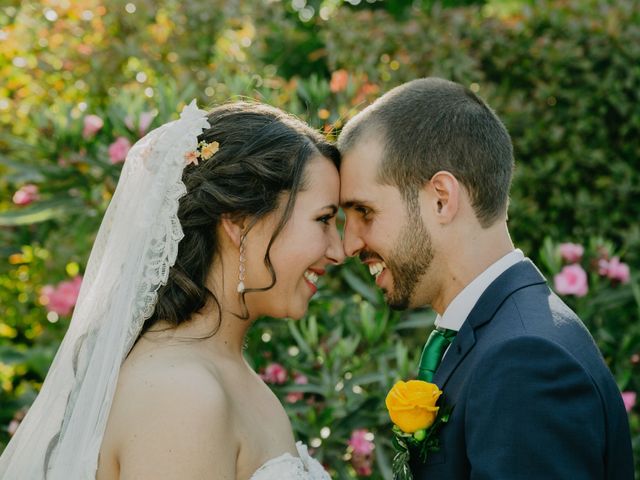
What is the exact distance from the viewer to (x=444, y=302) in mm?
2727

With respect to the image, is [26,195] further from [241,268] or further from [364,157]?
[364,157]

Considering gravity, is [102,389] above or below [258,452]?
above

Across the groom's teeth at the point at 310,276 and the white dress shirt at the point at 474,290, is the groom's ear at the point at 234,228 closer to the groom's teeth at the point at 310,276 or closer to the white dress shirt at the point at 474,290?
the groom's teeth at the point at 310,276

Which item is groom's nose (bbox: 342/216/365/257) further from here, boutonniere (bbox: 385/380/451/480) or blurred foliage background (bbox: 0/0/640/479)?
blurred foliage background (bbox: 0/0/640/479)

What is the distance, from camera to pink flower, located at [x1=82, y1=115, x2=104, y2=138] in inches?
182

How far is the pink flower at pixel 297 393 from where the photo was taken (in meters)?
3.95

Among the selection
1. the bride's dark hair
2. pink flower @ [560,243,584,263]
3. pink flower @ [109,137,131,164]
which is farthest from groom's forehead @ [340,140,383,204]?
pink flower @ [560,243,584,263]

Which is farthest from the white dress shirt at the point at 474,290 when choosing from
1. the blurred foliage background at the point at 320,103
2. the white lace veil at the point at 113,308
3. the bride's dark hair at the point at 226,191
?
the blurred foliage background at the point at 320,103

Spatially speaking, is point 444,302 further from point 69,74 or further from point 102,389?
point 69,74

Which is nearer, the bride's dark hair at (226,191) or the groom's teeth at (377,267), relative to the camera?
the bride's dark hair at (226,191)

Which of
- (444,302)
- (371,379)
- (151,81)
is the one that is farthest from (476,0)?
(444,302)

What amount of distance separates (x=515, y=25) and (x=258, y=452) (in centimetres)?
474

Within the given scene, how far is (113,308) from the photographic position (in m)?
2.70

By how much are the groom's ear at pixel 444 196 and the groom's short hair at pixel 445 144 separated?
3 centimetres
